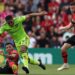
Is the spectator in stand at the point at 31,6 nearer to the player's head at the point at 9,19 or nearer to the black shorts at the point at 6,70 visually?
the player's head at the point at 9,19

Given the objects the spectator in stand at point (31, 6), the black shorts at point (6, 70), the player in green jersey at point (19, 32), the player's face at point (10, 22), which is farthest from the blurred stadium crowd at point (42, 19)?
the black shorts at point (6, 70)

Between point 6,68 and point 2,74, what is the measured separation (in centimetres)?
47

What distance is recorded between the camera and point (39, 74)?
1392cm

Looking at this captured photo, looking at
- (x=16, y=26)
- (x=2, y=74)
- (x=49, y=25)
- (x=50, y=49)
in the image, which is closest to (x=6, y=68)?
(x=2, y=74)

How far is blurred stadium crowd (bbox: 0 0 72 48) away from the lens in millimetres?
19328

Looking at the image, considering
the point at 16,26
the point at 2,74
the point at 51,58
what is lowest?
the point at 51,58

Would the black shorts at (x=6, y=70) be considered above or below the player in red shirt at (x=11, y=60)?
below

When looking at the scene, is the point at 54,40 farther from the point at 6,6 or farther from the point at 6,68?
the point at 6,68

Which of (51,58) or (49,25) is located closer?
(51,58)

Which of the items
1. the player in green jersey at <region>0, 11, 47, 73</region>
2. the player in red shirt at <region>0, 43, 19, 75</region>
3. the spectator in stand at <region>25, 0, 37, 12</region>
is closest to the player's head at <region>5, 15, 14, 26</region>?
the player in green jersey at <region>0, 11, 47, 73</region>

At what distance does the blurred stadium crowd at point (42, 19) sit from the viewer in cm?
1933

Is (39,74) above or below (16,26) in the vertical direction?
below

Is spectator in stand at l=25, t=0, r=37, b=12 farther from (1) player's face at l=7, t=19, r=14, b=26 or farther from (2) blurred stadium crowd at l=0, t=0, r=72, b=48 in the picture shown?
(1) player's face at l=7, t=19, r=14, b=26

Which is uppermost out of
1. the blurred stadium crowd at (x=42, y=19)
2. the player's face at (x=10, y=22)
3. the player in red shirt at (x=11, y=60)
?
the player's face at (x=10, y=22)
